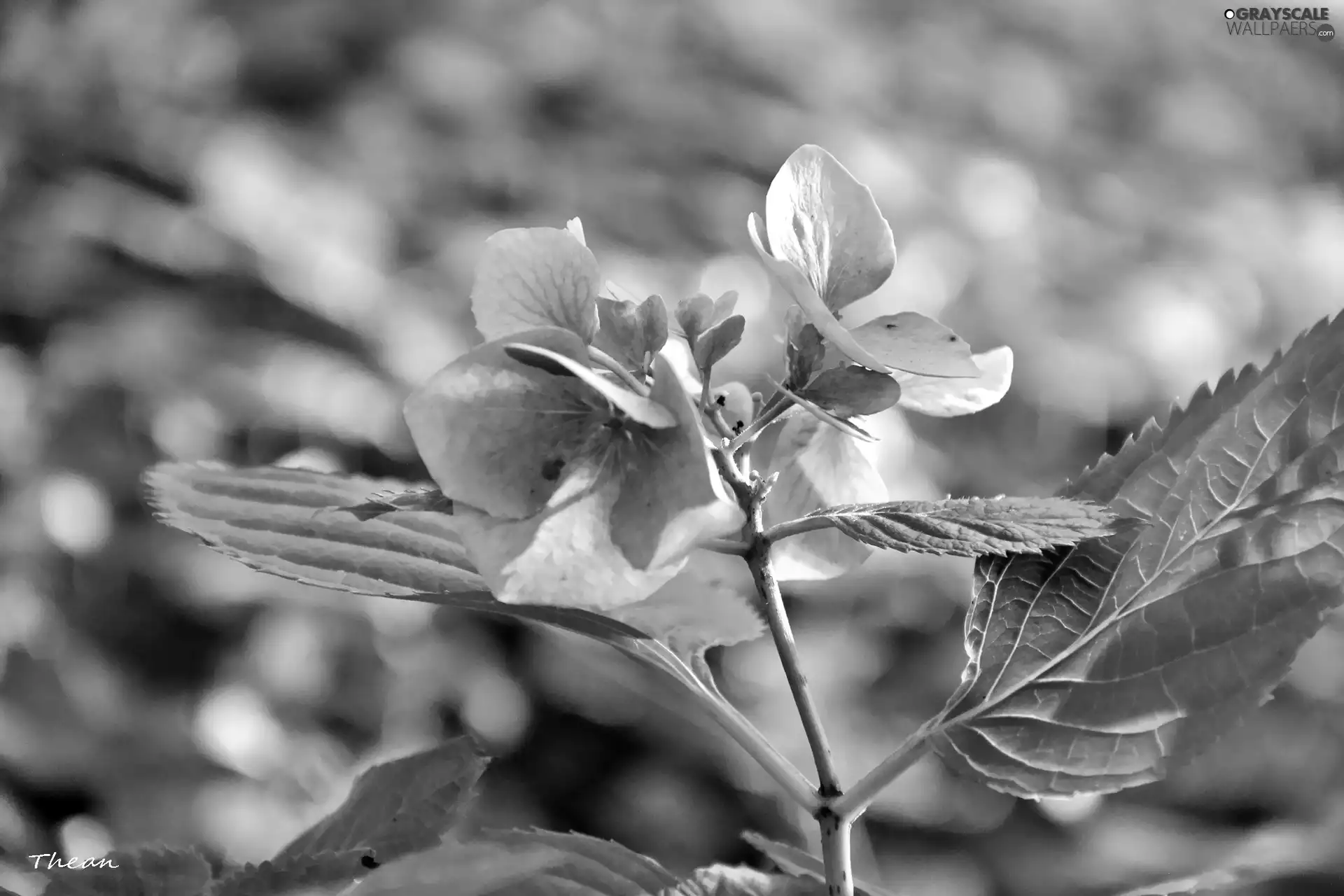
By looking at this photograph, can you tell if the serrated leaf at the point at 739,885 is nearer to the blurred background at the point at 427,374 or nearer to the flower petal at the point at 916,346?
the flower petal at the point at 916,346

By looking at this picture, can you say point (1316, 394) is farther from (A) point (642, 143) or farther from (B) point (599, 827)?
(A) point (642, 143)

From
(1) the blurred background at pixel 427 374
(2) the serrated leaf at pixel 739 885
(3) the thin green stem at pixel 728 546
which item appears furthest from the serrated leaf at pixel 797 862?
(1) the blurred background at pixel 427 374


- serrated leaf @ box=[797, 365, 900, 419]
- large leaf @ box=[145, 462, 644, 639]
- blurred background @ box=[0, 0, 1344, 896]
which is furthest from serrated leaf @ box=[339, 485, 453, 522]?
blurred background @ box=[0, 0, 1344, 896]

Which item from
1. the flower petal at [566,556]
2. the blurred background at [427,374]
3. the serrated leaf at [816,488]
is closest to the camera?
the flower petal at [566,556]

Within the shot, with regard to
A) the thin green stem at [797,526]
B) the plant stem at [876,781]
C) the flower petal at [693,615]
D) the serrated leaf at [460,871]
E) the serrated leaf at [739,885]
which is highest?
the thin green stem at [797,526]

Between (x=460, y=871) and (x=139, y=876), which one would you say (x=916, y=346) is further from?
(x=139, y=876)

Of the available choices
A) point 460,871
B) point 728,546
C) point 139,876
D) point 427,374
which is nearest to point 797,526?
point 728,546
